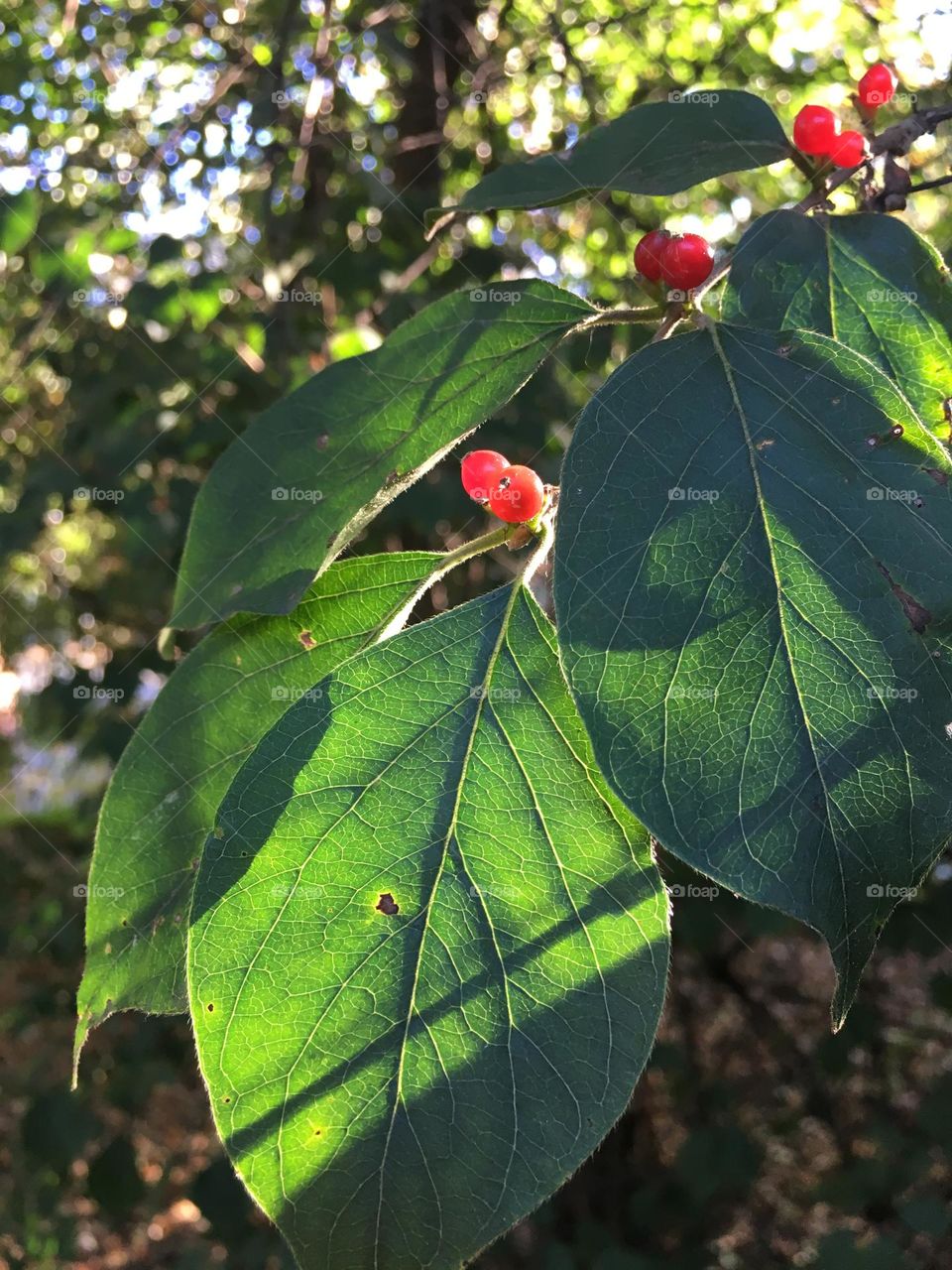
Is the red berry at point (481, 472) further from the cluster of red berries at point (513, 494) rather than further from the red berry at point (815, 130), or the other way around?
the red berry at point (815, 130)

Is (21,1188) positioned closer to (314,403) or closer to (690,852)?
(314,403)

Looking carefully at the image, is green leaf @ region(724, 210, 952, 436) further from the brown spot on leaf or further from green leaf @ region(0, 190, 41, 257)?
green leaf @ region(0, 190, 41, 257)

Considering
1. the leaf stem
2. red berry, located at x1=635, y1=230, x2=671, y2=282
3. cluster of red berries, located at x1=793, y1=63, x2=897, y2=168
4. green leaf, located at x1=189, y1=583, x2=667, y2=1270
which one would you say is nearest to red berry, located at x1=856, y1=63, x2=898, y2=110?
cluster of red berries, located at x1=793, y1=63, x2=897, y2=168

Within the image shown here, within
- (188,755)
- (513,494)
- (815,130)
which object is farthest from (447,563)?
(815,130)

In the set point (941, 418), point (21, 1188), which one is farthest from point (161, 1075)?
point (941, 418)

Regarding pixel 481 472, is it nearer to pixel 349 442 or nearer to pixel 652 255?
pixel 349 442

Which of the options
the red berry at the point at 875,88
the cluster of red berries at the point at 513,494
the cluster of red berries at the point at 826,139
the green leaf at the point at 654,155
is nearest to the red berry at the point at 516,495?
the cluster of red berries at the point at 513,494
